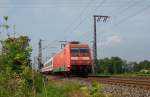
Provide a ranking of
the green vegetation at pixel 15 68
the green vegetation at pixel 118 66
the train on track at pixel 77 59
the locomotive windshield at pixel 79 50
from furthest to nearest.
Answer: the green vegetation at pixel 118 66 < the locomotive windshield at pixel 79 50 < the train on track at pixel 77 59 < the green vegetation at pixel 15 68

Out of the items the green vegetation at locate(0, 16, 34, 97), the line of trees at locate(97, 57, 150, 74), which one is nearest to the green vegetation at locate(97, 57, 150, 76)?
the line of trees at locate(97, 57, 150, 74)

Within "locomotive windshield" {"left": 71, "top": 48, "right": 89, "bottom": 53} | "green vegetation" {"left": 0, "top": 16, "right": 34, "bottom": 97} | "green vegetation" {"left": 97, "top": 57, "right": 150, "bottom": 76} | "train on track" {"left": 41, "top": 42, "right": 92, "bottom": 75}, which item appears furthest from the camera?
"green vegetation" {"left": 97, "top": 57, "right": 150, "bottom": 76}

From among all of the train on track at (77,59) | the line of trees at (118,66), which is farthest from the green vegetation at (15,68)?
the line of trees at (118,66)

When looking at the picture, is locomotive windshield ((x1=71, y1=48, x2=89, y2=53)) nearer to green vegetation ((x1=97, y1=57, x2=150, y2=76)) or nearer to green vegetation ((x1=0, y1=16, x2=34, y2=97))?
green vegetation ((x1=97, y1=57, x2=150, y2=76))

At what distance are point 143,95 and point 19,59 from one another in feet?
21.9

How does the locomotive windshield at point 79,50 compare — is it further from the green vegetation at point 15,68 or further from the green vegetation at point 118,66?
the green vegetation at point 15,68

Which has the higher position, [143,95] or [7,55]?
[7,55]

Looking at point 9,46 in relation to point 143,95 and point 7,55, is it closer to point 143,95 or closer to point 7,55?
point 7,55

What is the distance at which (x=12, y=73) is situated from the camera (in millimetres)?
11125

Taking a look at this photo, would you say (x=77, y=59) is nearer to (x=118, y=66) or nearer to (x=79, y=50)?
(x=79, y=50)

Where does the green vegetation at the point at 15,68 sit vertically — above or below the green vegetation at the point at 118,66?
below

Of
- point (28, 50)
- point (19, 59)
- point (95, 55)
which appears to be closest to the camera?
point (19, 59)

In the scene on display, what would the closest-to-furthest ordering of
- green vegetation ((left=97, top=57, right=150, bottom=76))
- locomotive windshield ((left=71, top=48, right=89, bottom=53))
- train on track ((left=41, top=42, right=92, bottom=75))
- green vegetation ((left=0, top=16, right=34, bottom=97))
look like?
green vegetation ((left=0, top=16, right=34, bottom=97)) → train on track ((left=41, top=42, right=92, bottom=75)) → locomotive windshield ((left=71, top=48, right=89, bottom=53)) → green vegetation ((left=97, top=57, right=150, bottom=76))

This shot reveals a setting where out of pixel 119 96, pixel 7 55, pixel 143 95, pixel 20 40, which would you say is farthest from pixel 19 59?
pixel 143 95
